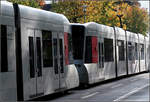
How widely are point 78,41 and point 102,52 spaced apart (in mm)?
3490

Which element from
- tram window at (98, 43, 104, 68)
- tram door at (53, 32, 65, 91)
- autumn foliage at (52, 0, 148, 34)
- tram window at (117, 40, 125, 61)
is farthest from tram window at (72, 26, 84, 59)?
autumn foliage at (52, 0, 148, 34)

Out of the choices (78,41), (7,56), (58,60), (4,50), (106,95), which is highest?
(78,41)

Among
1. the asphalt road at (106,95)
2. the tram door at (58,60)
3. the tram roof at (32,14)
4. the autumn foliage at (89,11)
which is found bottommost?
the asphalt road at (106,95)

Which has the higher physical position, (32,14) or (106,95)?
(32,14)

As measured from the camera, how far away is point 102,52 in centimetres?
2759

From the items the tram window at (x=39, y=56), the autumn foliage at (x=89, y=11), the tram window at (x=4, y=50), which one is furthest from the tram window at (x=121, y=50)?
the autumn foliage at (x=89, y=11)

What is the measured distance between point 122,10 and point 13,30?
5992 centimetres

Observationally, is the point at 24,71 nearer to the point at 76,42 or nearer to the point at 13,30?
the point at 13,30

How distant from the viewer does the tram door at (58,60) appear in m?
18.6

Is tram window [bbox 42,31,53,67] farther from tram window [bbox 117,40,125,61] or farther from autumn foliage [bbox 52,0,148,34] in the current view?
autumn foliage [bbox 52,0,148,34]

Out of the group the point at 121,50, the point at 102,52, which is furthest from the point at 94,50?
the point at 121,50

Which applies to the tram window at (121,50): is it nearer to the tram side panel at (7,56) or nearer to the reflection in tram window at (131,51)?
the reflection in tram window at (131,51)

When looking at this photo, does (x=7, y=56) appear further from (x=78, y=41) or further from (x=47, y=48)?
(x=78, y=41)

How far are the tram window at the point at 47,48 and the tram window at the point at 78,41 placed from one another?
6346mm
